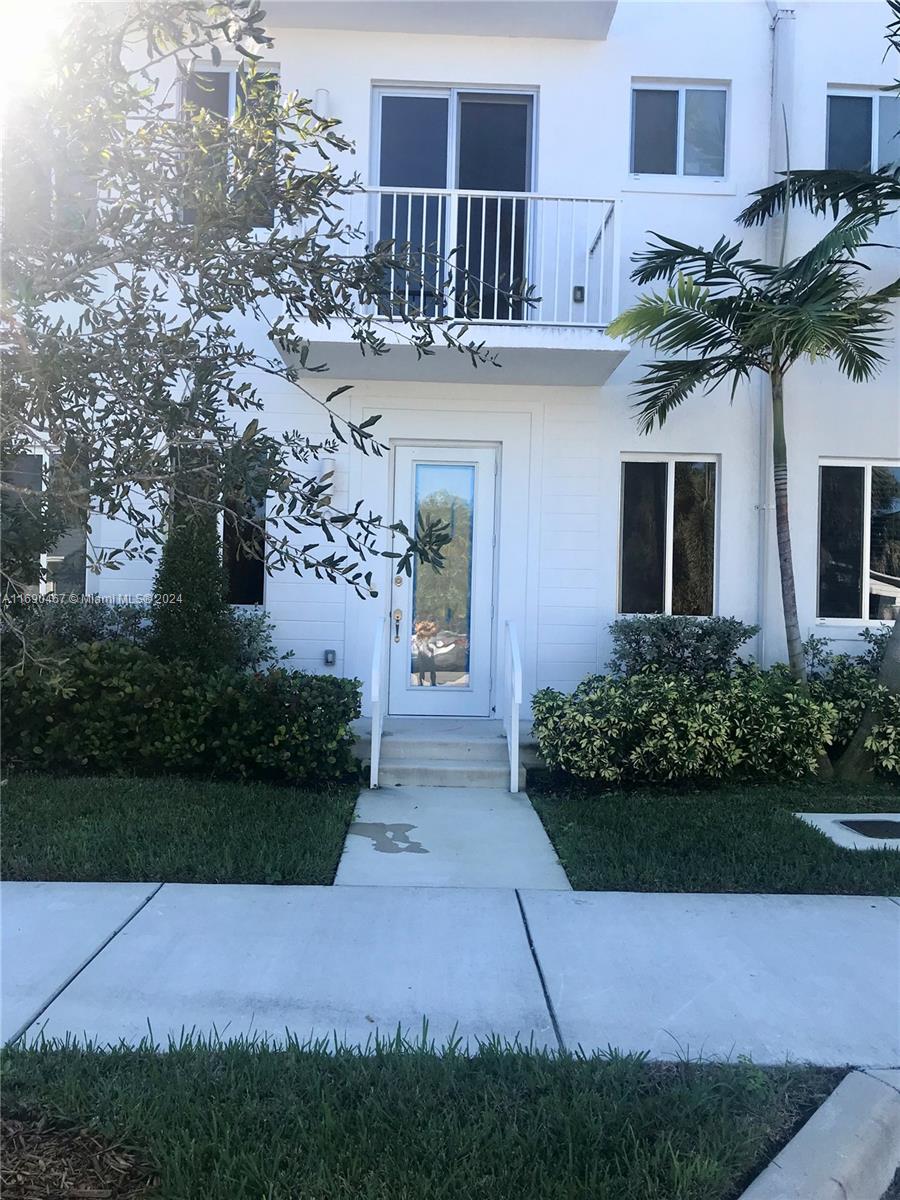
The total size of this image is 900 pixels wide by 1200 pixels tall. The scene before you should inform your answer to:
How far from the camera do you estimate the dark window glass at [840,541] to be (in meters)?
8.63

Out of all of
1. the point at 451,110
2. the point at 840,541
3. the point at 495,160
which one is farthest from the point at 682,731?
the point at 451,110

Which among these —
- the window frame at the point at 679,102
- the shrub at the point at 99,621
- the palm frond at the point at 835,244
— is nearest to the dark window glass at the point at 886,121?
the window frame at the point at 679,102

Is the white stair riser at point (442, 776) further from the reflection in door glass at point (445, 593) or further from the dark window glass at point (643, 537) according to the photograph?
the dark window glass at point (643, 537)

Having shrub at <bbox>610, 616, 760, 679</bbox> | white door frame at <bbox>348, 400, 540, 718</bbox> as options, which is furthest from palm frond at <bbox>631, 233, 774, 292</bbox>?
shrub at <bbox>610, 616, 760, 679</bbox>

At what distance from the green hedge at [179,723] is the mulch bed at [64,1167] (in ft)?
12.6

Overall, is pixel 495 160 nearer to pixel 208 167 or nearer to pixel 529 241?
pixel 529 241

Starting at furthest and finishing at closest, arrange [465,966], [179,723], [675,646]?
[675,646] → [179,723] → [465,966]

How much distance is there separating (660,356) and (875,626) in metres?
3.24

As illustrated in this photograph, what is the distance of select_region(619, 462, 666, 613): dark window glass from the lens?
8625mm

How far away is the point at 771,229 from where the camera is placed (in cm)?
851

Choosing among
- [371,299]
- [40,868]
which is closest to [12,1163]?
[40,868]

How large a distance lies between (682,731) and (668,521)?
2.53 meters

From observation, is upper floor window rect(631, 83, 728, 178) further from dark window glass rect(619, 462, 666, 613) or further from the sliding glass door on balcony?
dark window glass rect(619, 462, 666, 613)

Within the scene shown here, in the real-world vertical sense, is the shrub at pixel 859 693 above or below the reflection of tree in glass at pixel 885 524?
below
